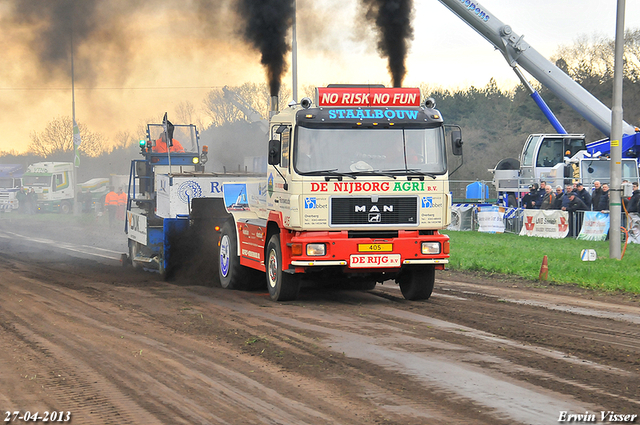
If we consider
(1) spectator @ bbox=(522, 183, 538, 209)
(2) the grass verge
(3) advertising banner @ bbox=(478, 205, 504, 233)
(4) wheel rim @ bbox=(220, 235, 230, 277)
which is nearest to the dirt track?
(4) wheel rim @ bbox=(220, 235, 230, 277)

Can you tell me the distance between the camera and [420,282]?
11797mm

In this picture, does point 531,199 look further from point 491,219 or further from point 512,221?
point 491,219

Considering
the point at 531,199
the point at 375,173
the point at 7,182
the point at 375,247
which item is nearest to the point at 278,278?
the point at 375,247

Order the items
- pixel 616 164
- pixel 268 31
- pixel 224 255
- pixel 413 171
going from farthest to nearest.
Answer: pixel 268 31, pixel 616 164, pixel 224 255, pixel 413 171

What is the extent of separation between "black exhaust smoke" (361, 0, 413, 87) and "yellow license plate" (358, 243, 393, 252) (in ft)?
21.6

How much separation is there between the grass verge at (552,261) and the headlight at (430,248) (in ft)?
13.0

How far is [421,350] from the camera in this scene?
26.0ft

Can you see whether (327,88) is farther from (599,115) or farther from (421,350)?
(599,115)

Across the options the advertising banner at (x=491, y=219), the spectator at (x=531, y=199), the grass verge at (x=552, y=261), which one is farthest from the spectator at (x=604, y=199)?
the advertising banner at (x=491, y=219)

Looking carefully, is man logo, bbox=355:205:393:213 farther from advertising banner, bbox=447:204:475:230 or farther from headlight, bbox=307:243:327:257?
advertising banner, bbox=447:204:475:230

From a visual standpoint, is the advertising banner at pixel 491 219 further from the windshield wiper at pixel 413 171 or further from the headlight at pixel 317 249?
the headlight at pixel 317 249

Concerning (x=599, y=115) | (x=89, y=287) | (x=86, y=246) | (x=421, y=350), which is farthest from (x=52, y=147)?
(x=421, y=350)

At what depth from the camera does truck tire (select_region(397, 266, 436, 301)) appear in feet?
38.6

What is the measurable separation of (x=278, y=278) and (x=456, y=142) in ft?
10.7
